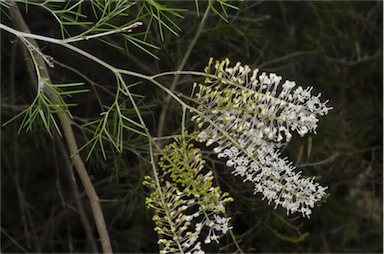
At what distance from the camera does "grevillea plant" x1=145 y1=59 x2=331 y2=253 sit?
0.90 meters

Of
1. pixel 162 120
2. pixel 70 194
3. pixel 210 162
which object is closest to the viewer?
pixel 162 120

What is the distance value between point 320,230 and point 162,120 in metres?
0.81

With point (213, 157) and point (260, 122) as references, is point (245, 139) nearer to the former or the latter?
point (260, 122)

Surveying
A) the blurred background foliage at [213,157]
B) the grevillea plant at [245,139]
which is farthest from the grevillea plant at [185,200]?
the blurred background foliage at [213,157]

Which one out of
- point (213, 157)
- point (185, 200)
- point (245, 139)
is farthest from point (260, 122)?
point (213, 157)

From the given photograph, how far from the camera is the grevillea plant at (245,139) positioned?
90 cm

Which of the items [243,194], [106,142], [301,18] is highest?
[301,18]

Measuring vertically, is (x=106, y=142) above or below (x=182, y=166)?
below

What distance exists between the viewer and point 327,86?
228cm

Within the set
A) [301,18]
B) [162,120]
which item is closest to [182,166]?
[162,120]

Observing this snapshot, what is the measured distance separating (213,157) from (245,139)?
2.33ft

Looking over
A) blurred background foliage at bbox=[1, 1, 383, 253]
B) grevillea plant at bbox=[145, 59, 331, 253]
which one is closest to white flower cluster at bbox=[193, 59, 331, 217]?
grevillea plant at bbox=[145, 59, 331, 253]

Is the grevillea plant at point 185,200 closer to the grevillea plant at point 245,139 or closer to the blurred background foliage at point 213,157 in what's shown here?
the grevillea plant at point 245,139

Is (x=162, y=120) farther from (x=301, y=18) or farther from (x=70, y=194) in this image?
(x=301, y=18)
